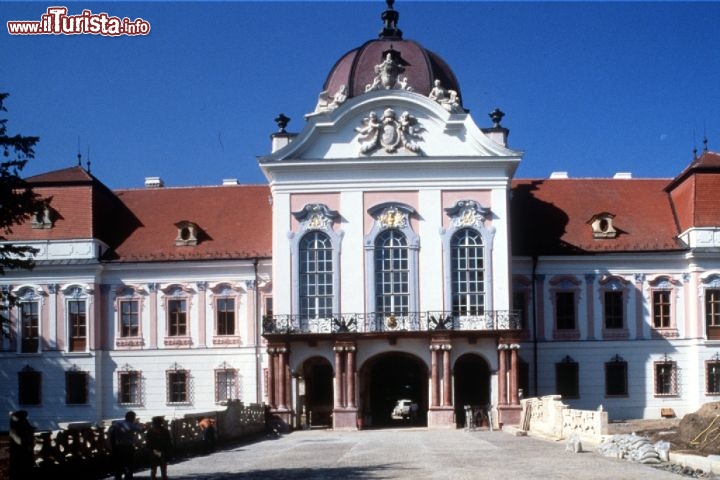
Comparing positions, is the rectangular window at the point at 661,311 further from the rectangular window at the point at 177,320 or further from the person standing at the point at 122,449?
the person standing at the point at 122,449

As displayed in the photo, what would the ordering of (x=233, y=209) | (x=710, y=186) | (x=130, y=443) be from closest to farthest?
(x=130, y=443) < (x=710, y=186) < (x=233, y=209)

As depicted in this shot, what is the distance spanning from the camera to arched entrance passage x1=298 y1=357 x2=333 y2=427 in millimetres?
43531

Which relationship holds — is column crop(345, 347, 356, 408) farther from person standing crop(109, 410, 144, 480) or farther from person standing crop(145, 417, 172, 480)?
person standing crop(109, 410, 144, 480)

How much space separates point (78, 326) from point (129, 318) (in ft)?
6.46

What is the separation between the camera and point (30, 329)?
152 feet

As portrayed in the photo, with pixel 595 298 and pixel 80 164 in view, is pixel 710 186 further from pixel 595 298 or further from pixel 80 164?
pixel 80 164

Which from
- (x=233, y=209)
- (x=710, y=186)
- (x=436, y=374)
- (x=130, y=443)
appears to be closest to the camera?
(x=130, y=443)

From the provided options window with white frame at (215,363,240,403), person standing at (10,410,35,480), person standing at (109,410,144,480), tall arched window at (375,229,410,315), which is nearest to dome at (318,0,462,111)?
tall arched window at (375,229,410,315)

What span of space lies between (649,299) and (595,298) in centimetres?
209

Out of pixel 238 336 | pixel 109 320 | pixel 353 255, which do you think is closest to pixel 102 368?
pixel 109 320

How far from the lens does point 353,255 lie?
142 feet

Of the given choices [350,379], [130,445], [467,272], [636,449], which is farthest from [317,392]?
[130,445]

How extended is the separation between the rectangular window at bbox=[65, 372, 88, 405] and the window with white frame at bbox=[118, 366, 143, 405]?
1.33 metres

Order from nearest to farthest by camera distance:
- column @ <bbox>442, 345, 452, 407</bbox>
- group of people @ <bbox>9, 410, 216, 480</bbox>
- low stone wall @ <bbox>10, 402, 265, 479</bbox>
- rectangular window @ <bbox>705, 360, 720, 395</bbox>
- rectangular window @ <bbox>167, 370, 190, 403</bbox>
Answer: group of people @ <bbox>9, 410, 216, 480</bbox>, low stone wall @ <bbox>10, 402, 265, 479</bbox>, column @ <bbox>442, 345, 452, 407</bbox>, rectangular window @ <bbox>705, 360, 720, 395</bbox>, rectangular window @ <bbox>167, 370, 190, 403</bbox>
